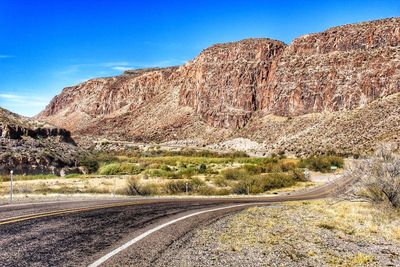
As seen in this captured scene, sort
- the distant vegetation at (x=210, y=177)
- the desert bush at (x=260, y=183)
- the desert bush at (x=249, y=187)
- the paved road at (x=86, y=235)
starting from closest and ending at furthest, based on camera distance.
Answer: the paved road at (x=86, y=235) < the distant vegetation at (x=210, y=177) < the desert bush at (x=249, y=187) < the desert bush at (x=260, y=183)

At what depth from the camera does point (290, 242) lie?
938cm

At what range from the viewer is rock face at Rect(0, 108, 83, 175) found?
136 feet

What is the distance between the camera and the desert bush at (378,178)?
1593 cm

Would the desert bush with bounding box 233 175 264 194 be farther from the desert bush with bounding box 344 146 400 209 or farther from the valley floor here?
the valley floor

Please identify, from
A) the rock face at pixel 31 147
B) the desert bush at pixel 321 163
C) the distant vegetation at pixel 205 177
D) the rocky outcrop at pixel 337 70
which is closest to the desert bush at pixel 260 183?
the distant vegetation at pixel 205 177

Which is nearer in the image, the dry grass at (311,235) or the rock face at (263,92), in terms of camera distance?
the dry grass at (311,235)

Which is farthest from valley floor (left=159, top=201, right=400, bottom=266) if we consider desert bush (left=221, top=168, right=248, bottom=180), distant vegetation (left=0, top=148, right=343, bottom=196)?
desert bush (left=221, top=168, right=248, bottom=180)

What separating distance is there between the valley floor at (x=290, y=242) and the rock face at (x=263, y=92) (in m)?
68.6

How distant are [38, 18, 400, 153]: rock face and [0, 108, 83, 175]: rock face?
54.9 meters

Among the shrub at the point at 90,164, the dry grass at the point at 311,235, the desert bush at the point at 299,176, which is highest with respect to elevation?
the shrub at the point at 90,164

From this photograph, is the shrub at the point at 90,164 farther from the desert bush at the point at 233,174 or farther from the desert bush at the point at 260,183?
the desert bush at the point at 260,183

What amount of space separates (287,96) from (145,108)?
5717 centimetres

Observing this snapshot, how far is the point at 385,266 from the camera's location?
7.66 m

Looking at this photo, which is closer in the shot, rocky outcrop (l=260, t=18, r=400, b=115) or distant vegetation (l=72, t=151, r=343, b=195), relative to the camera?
distant vegetation (l=72, t=151, r=343, b=195)
